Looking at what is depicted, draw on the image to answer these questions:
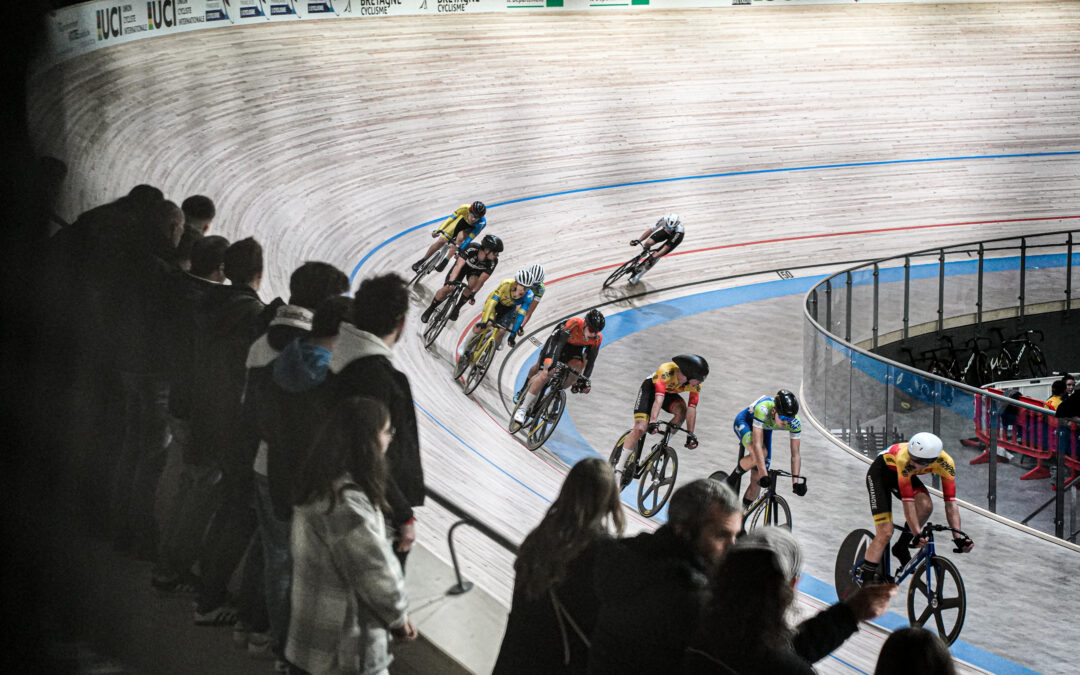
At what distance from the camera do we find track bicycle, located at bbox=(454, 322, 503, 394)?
7.83 metres

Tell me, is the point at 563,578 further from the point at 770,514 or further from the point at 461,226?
the point at 461,226

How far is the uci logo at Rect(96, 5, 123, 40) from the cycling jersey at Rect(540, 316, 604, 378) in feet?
12.3

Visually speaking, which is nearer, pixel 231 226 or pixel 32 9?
pixel 32 9

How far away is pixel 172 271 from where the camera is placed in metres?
3.10

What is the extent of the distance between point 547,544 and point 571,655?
288mm

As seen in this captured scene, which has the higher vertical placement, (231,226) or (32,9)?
(32,9)

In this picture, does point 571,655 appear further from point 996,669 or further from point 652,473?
point 652,473

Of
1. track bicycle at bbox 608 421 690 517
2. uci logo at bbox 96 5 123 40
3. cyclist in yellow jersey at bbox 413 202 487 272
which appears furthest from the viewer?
cyclist in yellow jersey at bbox 413 202 487 272

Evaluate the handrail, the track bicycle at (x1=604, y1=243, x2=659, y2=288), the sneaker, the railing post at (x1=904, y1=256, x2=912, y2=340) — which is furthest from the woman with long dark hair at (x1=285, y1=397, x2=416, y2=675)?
the track bicycle at (x1=604, y1=243, x2=659, y2=288)

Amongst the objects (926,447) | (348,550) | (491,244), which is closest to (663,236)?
(491,244)

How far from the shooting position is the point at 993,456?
6.65 meters

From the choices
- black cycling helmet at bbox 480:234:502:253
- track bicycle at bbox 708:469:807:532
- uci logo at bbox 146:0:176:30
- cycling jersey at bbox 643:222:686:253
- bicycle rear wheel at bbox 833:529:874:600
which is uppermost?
uci logo at bbox 146:0:176:30

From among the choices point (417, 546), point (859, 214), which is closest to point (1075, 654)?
point (417, 546)

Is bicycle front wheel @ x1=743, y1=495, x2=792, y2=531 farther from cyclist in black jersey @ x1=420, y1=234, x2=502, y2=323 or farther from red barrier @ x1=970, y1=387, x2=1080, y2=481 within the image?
cyclist in black jersey @ x1=420, y1=234, x2=502, y2=323
